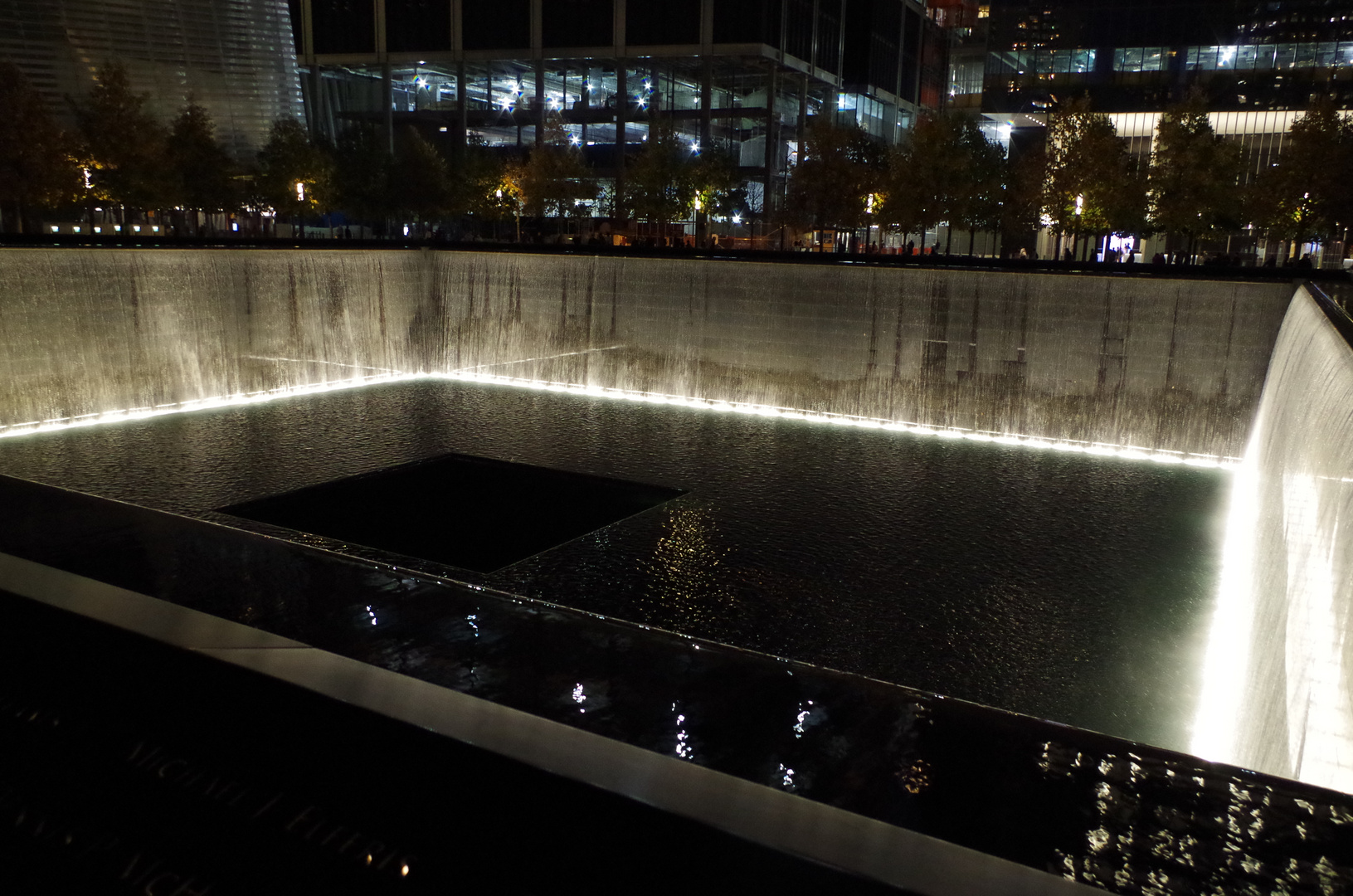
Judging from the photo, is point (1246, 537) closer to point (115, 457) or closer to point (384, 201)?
point (115, 457)

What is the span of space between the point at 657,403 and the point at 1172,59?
38.1 meters

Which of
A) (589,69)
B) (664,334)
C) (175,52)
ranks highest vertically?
(589,69)

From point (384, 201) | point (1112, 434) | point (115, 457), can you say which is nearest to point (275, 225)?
point (384, 201)

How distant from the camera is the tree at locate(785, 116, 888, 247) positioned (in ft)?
115

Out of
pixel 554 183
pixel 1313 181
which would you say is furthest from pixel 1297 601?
pixel 554 183

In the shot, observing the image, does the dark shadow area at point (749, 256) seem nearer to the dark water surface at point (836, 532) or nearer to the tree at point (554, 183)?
the dark water surface at point (836, 532)

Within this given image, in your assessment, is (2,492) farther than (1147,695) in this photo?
No

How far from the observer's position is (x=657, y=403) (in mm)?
19500

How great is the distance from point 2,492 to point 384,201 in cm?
3509

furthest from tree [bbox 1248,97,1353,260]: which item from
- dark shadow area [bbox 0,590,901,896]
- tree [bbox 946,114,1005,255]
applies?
dark shadow area [bbox 0,590,901,896]

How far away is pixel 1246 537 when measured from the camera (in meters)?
9.69

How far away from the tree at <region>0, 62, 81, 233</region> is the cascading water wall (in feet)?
89.5

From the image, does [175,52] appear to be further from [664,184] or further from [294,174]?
[664,184]

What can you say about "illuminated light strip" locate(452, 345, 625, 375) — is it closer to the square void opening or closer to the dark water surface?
the dark water surface
